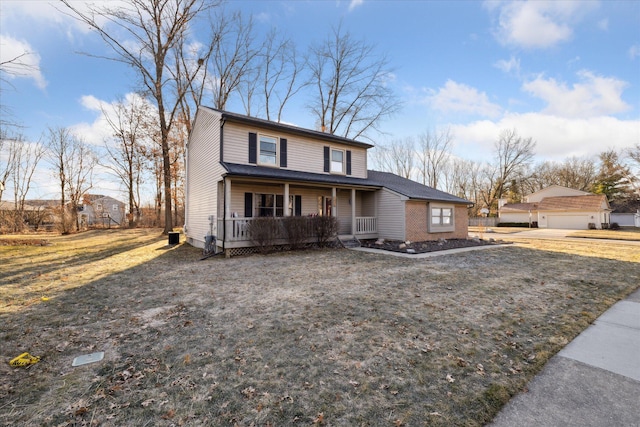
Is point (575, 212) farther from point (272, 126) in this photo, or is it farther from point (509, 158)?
point (272, 126)

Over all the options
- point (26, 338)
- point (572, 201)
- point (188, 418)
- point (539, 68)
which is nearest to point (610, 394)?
point (188, 418)

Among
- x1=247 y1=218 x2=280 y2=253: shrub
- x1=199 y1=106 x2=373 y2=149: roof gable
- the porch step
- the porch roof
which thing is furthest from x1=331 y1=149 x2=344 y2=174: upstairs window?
x1=247 y1=218 x2=280 y2=253: shrub

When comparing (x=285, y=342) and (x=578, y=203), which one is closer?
(x=285, y=342)

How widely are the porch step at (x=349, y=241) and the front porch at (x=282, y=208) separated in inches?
7.8

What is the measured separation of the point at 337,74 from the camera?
→ 2644cm

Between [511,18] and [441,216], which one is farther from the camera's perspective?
[441,216]

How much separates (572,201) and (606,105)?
20.2 metres

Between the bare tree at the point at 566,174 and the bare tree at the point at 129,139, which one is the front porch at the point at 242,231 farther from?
the bare tree at the point at 566,174

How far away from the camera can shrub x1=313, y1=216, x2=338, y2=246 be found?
40.4 ft

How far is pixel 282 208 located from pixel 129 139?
21.1 meters

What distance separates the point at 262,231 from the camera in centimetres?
1088

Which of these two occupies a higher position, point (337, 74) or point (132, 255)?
point (337, 74)

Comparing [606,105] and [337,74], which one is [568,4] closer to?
[606,105]

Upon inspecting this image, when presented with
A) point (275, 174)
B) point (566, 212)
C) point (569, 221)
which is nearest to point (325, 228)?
point (275, 174)
